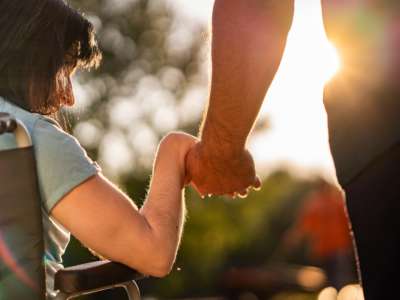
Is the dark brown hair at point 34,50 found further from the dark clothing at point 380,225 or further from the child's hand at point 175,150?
the dark clothing at point 380,225

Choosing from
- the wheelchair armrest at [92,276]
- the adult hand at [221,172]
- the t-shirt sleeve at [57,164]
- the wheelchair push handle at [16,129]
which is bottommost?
the wheelchair armrest at [92,276]

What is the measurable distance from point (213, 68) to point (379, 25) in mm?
740

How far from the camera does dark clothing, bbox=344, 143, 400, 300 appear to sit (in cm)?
233

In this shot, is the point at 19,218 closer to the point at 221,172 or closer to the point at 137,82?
the point at 221,172

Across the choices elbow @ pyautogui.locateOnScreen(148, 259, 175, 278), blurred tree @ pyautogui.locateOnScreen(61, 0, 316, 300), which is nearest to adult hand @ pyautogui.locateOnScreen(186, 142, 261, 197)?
elbow @ pyautogui.locateOnScreen(148, 259, 175, 278)

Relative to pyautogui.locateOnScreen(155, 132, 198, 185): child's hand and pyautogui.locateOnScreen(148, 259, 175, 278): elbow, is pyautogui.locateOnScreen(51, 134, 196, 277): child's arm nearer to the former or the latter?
pyautogui.locateOnScreen(148, 259, 175, 278): elbow

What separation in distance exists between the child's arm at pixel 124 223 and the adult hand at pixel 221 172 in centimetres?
34

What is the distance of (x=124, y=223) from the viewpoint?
8.11 feet

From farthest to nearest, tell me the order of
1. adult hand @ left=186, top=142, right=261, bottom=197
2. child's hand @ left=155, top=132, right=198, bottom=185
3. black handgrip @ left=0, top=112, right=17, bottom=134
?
adult hand @ left=186, top=142, right=261, bottom=197
child's hand @ left=155, top=132, right=198, bottom=185
black handgrip @ left=0, top=112, right=17, bottom=134

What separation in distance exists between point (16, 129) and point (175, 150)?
0.64 metres

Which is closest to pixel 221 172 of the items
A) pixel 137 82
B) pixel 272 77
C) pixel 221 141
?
pixel 221 141

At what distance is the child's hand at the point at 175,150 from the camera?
282 centimetres

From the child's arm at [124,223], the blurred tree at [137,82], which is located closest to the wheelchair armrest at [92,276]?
the child's arm at [124,223]

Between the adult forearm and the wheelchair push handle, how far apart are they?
745 mm
